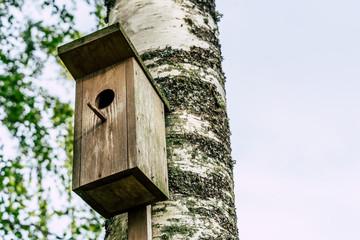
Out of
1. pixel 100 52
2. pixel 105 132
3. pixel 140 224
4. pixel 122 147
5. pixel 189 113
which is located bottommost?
pixel 140 224

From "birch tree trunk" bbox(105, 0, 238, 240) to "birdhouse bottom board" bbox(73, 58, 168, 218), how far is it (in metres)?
0.08

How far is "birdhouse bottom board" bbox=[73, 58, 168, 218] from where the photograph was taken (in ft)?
6.73

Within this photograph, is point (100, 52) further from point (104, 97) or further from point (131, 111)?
point (131, 111)

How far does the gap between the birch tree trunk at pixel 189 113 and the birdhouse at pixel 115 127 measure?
0.25 feet

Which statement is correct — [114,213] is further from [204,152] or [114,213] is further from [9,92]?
[9,92]

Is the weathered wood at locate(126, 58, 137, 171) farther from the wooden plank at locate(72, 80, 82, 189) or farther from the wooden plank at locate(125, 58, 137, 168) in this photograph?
the wooden plank at locate(72, 80, 82, 189)

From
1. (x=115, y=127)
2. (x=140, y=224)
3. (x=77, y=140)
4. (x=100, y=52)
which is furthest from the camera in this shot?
(x=100, y=52)

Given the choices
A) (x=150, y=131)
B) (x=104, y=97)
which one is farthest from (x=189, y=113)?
(x=104, y=97)

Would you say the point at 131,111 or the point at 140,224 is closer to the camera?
the point at 140,224

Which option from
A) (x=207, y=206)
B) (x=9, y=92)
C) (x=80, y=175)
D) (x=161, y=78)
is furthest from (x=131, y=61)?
(x=9, y=92)

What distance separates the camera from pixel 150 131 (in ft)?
7.24

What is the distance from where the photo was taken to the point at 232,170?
8.07ft

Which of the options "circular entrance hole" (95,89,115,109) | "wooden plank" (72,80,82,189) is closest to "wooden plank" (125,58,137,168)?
"circular entrance hole" (95,89,115,109)

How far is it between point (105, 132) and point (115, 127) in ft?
0.17
